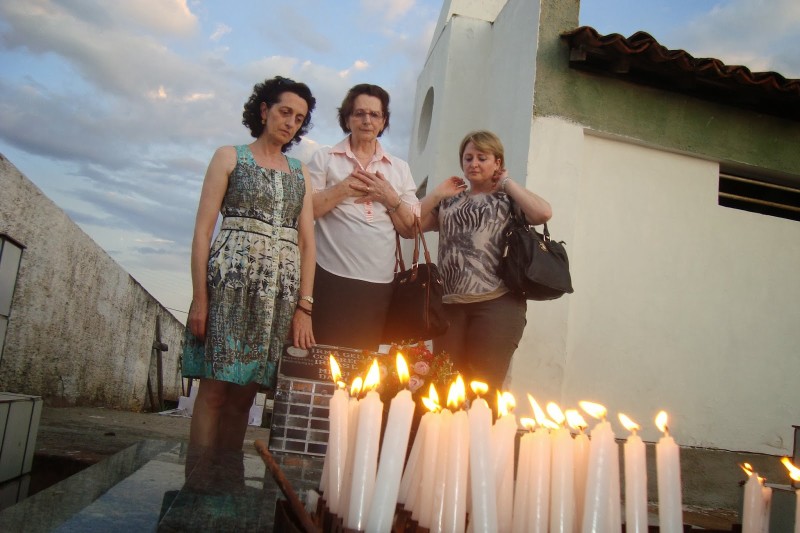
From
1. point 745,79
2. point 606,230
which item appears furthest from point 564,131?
point 745,79

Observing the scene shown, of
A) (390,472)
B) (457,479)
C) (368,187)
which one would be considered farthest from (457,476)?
(368,187)

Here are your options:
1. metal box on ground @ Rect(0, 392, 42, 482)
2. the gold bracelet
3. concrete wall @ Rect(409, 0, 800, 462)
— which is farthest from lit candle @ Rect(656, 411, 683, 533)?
concrete wall @ Rect(409, 0, 800, 462)

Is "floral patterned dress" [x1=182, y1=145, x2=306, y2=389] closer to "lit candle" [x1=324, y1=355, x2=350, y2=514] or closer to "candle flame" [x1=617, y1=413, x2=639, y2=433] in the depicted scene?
"lit candle" [x1=324, y1=355, x2=350, y2=514]

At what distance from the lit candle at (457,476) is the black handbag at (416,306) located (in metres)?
2.24

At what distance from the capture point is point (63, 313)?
6.25m

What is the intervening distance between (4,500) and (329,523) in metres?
1.85

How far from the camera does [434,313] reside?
3.39 metres

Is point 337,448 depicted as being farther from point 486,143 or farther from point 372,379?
point 486,143

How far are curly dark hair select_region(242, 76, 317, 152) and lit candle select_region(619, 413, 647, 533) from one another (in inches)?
107

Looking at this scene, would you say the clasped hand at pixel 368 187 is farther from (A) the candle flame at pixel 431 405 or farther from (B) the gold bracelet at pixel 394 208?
(A) the candle flame at pixel 431 405

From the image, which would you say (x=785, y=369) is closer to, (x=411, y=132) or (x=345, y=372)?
(x=345, y=372)

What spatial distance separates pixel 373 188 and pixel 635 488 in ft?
8.47

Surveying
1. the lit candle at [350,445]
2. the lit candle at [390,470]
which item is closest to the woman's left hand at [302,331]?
the lit candle at [350,445]

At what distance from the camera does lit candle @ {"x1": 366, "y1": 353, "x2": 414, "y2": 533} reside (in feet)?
3.29
